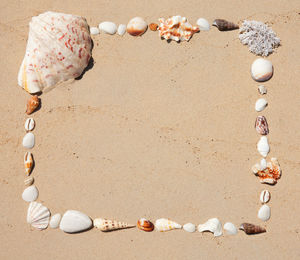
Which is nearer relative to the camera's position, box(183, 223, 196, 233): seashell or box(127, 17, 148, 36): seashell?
box(183, 223, 196, 233): seashell

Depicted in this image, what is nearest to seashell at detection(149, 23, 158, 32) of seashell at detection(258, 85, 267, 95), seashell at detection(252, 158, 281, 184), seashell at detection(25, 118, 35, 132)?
seashell at detection(258, 85, 267, 95)

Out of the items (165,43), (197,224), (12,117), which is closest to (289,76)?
(165,43)

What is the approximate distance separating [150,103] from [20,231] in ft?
4.88

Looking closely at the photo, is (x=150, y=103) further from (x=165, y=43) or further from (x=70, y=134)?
(x=70, y=134)

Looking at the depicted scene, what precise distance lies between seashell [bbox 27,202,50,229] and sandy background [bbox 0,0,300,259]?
0.20 feet

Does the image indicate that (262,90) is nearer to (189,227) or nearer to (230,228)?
(230,228)

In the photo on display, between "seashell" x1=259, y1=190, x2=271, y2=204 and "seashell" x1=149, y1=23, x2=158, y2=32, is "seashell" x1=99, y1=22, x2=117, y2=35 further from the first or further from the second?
"seashell" x1=259, y1=190, x2=271, y2=204

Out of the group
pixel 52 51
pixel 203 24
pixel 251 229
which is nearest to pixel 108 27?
pixel 52 51

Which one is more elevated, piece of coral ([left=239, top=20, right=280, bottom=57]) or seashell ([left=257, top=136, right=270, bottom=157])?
piece of coral ([left=239, top=20, right=280, bottom=57])

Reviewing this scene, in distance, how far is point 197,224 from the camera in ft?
8.78

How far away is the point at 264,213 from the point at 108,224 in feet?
4.11

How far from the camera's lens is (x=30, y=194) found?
2.67 m

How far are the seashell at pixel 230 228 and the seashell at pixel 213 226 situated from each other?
0.16 feet

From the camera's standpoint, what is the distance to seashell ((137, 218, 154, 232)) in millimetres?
2629
